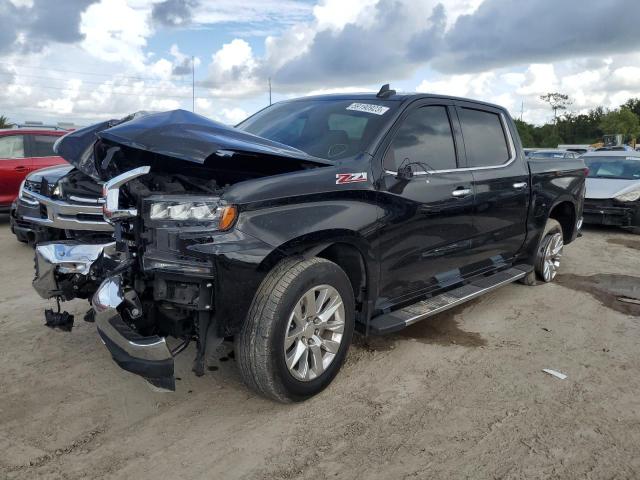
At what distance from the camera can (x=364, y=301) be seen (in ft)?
12.0

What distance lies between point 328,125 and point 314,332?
1.61m

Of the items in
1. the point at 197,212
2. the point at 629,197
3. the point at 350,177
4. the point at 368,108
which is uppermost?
the point at 368,108

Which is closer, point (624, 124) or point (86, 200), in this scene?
point (86, 200)

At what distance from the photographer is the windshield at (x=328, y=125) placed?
12.4ft

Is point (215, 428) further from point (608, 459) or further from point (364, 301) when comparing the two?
point (608, 459)

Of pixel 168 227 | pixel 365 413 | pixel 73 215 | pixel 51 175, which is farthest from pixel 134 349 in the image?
pixel 51 175

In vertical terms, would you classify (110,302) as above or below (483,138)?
below

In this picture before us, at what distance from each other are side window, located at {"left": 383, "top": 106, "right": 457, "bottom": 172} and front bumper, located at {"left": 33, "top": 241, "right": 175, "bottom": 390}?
185 cm

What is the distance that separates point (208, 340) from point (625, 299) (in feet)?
15.2

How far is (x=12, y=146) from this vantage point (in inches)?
383

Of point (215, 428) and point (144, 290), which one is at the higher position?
point (144, 290)

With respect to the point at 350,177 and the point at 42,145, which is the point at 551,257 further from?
the point at 42,145

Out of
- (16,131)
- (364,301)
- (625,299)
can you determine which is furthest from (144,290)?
(16,131)

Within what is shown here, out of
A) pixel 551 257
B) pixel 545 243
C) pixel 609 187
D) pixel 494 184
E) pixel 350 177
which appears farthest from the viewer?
pixel 609 187
